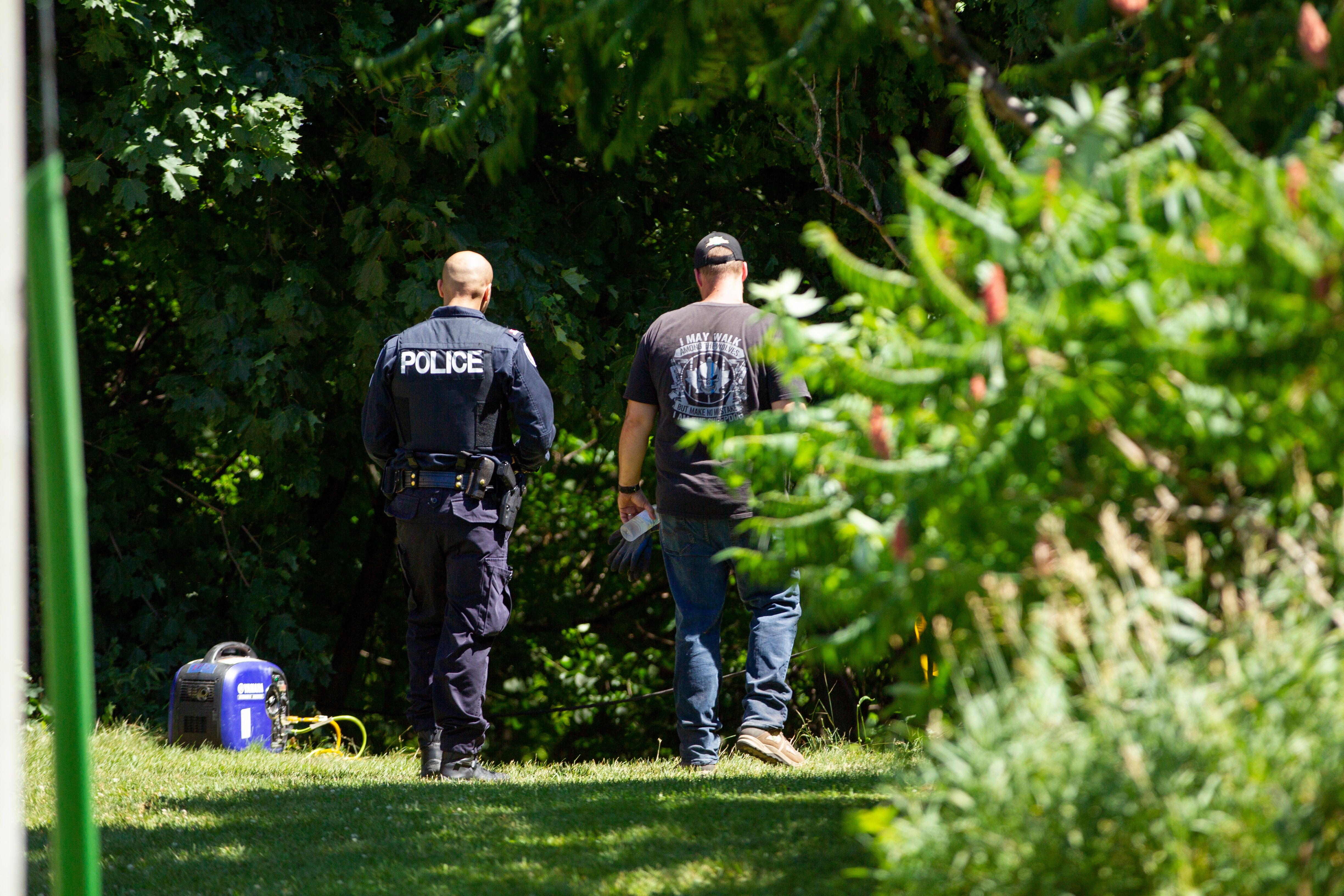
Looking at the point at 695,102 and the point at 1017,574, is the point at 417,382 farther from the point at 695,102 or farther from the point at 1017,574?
the point at 1017,574

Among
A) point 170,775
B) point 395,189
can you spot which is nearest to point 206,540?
point 395,189

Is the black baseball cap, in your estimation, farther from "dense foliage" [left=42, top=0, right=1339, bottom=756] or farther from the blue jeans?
the blue jeans

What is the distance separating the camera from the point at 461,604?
17.0ft

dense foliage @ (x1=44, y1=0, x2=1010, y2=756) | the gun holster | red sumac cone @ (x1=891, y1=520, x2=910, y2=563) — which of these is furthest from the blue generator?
red sumac cone @ (x1=891, y1=520, x2=910, y2=563)

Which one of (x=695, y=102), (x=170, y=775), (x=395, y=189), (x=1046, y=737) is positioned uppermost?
(x=395, y=189)

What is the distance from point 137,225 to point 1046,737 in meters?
7.73

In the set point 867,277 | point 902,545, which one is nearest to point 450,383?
point 867,277

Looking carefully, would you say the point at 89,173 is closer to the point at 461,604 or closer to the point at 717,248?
the point at 461,604

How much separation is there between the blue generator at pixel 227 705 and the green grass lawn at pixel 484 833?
1292 mm

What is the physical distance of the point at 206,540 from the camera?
9016 mm

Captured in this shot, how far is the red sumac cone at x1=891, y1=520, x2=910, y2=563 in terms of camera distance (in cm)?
214

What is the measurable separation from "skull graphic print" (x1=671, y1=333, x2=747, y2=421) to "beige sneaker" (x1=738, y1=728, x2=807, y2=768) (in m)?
1.24

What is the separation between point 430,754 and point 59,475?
3.52m

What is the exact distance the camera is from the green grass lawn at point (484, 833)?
10.7ft
